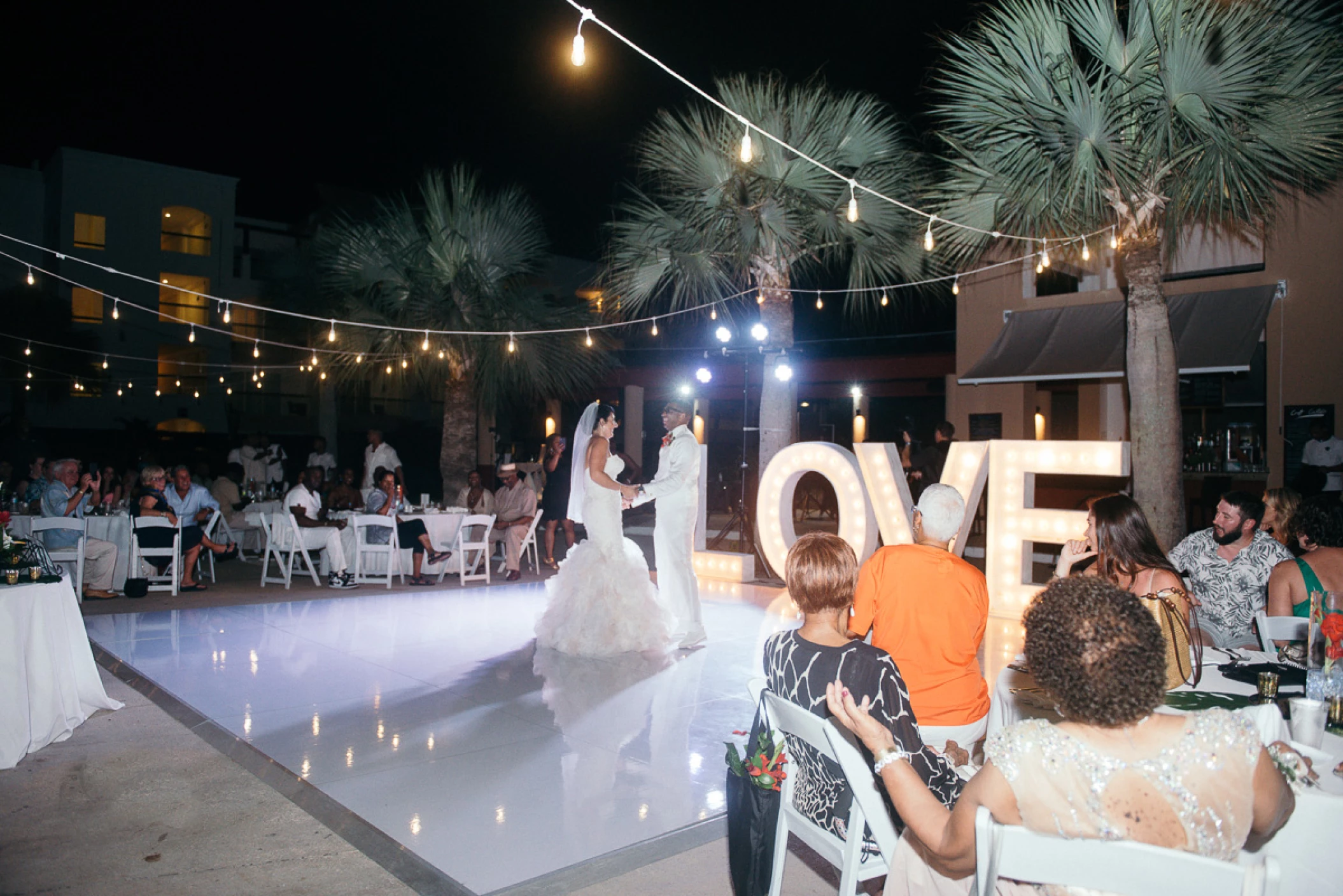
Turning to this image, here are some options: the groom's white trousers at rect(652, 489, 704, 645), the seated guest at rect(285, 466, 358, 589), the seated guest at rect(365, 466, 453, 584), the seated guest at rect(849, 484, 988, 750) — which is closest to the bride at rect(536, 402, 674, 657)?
the groom's white trousers at rect(652, 489, 704, 645)

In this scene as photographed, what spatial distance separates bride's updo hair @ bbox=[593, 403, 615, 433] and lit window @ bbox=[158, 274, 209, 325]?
24.1m

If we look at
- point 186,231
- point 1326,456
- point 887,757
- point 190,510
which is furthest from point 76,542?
point 186,231

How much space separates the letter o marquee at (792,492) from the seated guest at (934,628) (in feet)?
15.9

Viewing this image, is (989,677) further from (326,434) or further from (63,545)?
(326,434)

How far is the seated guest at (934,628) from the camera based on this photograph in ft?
10.5

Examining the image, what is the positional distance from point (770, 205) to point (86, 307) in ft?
76.9

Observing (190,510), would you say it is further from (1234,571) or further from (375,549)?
(1234,571)

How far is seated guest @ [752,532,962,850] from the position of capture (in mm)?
2467

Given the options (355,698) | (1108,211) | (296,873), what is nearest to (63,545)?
(355,698)

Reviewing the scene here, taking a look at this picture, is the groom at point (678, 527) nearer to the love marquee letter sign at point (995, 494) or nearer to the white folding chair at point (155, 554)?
the love marquee letter sign at point (995, 494)

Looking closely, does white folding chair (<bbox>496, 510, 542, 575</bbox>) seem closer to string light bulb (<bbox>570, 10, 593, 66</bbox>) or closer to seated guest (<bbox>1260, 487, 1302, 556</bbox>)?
string light bulb (<bbox>570, 10, 593, 66</bbox>)

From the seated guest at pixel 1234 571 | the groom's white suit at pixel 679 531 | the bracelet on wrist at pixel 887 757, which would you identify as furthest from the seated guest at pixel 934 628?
the groom's white suit at pixel 679 531

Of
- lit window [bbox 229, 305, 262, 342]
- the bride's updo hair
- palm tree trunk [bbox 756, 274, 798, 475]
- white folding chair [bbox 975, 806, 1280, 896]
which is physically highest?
lit window [bbox 229, 305, 262, 342]

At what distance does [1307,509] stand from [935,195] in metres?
5.13
